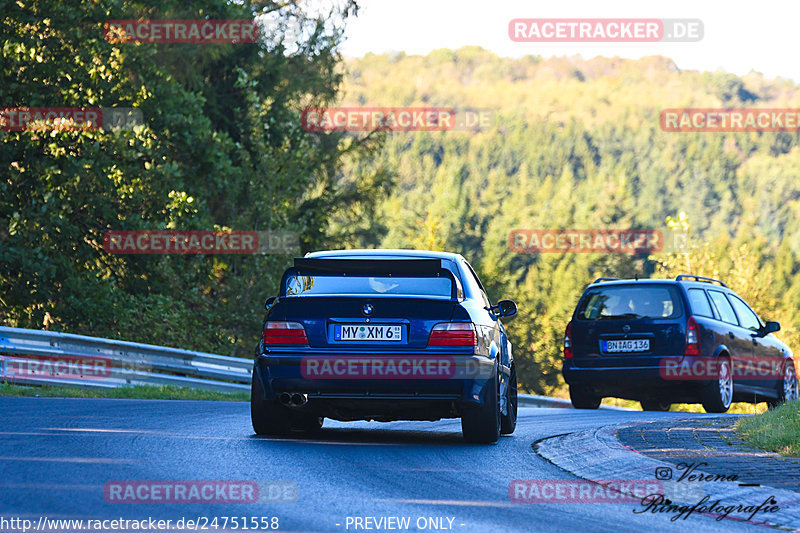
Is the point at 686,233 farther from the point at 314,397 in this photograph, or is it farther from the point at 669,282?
the point at 314,397

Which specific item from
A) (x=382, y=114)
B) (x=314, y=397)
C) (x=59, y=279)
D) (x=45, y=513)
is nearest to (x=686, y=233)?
(x=382, y=114)

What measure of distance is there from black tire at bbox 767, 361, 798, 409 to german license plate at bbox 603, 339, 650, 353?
3316mm

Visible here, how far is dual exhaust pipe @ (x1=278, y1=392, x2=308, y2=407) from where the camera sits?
9656 mm

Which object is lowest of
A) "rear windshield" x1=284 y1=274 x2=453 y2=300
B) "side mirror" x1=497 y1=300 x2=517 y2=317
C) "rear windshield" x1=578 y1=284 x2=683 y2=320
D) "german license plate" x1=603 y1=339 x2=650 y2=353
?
"german license plate" x1=603 y1=339 x2=650 y2=353

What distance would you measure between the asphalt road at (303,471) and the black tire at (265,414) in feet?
0.72

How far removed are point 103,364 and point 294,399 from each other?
383 inches

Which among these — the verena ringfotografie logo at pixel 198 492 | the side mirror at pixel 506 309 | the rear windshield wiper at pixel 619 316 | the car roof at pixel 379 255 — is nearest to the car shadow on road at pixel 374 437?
the side mirror at pixel 506 309

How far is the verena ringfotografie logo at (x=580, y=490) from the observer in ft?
22.7

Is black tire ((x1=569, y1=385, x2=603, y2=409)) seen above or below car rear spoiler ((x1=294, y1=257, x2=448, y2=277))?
below

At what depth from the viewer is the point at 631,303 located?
55.8 feet

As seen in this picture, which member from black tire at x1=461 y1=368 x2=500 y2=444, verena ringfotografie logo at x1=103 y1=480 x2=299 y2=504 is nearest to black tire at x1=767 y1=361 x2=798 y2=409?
black tire at x1=461 y1=368 x2=500 y2=444

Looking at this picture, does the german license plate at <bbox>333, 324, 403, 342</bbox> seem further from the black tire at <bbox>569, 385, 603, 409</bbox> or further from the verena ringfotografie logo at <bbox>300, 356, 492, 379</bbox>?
the black tire at <bbox>569, 385, 603, 409</bbox>
